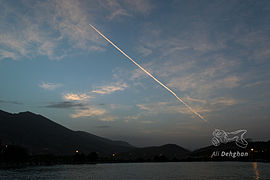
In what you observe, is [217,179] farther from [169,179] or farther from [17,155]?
[17,155]

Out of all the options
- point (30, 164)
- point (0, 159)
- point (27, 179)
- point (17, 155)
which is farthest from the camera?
point (30, 164)

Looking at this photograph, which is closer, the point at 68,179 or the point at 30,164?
the point at 68,179

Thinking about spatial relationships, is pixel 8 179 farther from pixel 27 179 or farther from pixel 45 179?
pixel 45 179

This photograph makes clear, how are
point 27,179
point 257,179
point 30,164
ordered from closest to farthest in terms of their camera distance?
point 257,179, point 27,179, point 30,164

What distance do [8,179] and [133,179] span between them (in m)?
38.6

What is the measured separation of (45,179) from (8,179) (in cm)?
1080

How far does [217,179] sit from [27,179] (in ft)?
196

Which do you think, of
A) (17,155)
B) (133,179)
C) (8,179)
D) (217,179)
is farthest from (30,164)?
(217,179)

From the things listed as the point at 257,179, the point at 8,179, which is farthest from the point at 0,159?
the point at 257,179

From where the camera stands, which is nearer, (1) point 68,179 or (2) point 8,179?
(2) point 8,179

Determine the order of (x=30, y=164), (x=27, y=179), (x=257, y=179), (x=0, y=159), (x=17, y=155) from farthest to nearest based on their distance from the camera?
(x=30, y=164), (x=17, y=155), (x=0, y=159), (x=27, y=179), (x=257, y=179)

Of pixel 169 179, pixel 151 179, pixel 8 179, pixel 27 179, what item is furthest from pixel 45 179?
pixel 169 179

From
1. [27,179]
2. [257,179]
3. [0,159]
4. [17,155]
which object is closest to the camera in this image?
[257,179]

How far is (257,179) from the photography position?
73.2 m
